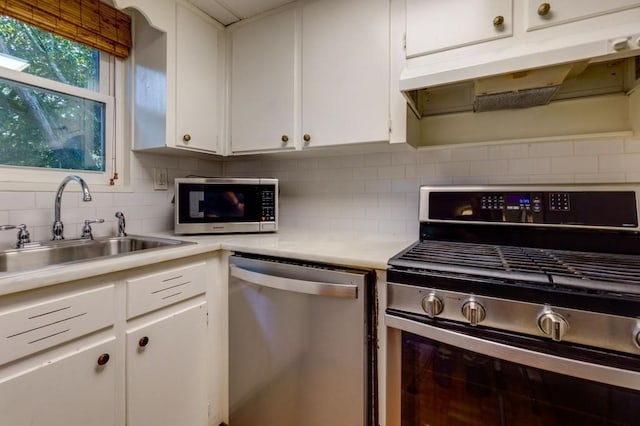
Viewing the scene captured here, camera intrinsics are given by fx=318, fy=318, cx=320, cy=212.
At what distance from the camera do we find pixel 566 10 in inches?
43.3

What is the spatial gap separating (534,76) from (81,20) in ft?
6.47

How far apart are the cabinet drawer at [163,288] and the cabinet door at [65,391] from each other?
137 mm

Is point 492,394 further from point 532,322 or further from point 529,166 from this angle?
point 529,166

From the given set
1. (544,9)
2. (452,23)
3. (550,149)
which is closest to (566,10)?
(544,9)

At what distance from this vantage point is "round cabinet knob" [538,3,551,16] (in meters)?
1.11

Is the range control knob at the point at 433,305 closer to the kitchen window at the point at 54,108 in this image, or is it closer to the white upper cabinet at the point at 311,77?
the white upper cabinet at the point at 311,77

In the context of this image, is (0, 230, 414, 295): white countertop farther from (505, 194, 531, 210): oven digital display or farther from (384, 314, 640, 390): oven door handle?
(505, 194, 531, 210): oven digital display

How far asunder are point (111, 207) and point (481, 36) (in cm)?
188

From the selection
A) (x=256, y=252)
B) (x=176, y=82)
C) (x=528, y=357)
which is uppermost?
(x=176, y=82)

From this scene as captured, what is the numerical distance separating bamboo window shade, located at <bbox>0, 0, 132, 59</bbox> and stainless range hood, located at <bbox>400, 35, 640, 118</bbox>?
1500 millimetres

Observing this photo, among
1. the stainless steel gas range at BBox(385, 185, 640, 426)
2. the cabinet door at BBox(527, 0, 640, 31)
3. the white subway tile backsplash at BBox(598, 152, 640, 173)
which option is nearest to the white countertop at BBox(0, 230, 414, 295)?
the stainless steel gas range at BBox(385, 185, 640, 426)

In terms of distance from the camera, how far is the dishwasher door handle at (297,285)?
109 cm

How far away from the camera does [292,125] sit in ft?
5.52

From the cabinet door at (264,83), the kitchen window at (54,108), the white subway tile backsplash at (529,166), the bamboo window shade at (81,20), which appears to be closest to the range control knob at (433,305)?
the white subway tile backsplash at (529,166)
